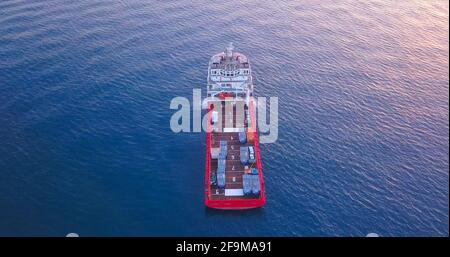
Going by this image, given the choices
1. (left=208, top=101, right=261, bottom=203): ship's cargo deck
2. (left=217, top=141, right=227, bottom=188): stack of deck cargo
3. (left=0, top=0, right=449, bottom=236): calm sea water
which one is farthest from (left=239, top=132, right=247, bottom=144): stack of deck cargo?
(left=0, top=0, right=449, bottom=236): calm sea water

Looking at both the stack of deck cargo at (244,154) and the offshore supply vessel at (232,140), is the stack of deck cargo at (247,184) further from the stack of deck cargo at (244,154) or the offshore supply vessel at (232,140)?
the stack of deck cargo at (244,154)

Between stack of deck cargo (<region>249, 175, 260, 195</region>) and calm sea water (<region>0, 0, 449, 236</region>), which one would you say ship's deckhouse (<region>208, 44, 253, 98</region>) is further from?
stack of deck cargo (<region>249, 175, 260, 195</region>)

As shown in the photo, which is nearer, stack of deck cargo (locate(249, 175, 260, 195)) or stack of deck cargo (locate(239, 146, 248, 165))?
stack of deck cargo (locate(249, 175, 260, 195))

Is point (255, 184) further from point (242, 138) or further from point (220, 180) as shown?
point (242, 138)

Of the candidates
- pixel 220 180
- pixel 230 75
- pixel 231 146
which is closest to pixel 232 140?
pixel 231 146

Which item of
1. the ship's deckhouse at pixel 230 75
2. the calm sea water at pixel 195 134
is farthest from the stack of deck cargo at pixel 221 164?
the ship's deckhouse at pixel 230 75

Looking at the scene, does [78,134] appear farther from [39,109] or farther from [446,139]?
[446,139]
